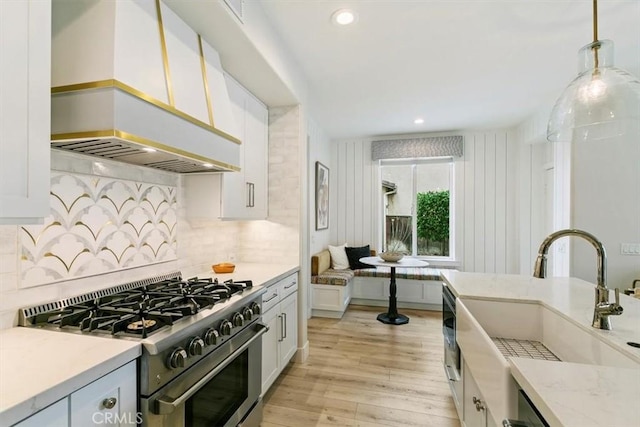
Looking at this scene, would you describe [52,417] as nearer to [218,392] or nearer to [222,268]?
[218,392]

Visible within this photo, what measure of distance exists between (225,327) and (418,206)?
4512mm

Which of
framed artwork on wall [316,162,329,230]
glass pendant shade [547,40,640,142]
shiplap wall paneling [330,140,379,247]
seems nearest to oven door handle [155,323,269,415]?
glass pendant shade [547,40,640,142]

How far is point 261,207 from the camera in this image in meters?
2.83

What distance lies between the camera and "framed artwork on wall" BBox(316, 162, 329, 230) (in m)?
4.65

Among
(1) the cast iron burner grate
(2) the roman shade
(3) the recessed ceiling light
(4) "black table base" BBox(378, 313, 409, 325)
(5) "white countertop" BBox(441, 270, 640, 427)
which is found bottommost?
(4) "black table base" BBox(378, 313, 409, 325)

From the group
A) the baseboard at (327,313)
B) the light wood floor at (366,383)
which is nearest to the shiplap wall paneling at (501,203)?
the light wood floor at (366,383)

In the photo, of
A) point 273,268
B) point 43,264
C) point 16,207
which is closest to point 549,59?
point 273,268

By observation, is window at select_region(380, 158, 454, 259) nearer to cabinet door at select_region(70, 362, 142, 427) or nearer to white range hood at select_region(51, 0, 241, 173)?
white range hood at select_region(51, 0, 241, 173)

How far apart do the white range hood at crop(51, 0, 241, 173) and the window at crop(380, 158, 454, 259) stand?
4263 millimetres

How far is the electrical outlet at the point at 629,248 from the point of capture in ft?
10.3

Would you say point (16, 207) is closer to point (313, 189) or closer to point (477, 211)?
point (313, 189)

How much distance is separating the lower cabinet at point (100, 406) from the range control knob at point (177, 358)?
0.45 ft

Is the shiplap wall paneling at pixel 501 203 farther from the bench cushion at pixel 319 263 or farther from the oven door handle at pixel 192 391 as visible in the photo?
the oven door handle at pixel 192 391

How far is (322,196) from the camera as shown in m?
4.89
